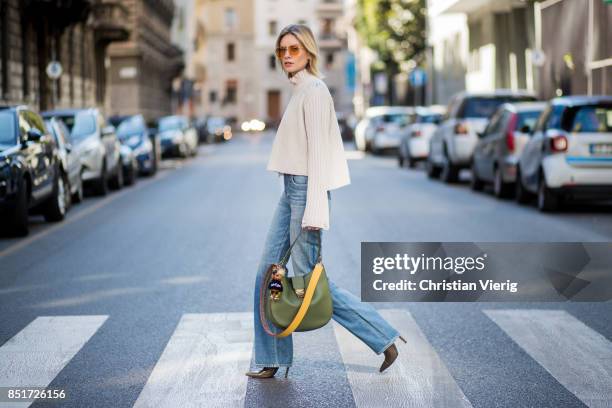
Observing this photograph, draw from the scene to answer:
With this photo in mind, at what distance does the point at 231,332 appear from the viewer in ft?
25.0

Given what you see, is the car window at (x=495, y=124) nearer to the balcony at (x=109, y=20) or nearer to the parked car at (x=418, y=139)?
the parked car at (x=418, y=139)

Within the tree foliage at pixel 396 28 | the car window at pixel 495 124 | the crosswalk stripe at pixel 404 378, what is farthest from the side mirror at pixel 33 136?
the tree foliage at pixel 396 28

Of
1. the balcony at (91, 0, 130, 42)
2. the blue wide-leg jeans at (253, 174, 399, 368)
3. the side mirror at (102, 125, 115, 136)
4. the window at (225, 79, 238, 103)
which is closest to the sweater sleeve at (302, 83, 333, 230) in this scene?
the blue wide-leg jeans at (253, 174, 399, 368)

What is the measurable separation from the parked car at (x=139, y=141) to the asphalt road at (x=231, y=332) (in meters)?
13.5

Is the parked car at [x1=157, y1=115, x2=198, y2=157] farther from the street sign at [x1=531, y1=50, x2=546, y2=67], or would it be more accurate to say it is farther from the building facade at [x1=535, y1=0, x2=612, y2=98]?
the street sign at [x1=531, y1=50, x2=546, y2=67]

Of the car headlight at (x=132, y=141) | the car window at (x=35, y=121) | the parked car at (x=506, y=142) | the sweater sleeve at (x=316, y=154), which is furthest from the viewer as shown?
the car headlight at (x=132, y=141)

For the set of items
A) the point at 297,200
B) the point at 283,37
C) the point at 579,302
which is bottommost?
the point at 579,302

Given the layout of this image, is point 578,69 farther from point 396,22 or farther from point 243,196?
point 396,22

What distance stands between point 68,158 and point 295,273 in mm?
13108

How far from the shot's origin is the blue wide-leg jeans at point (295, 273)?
235 inches

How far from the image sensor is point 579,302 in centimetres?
884

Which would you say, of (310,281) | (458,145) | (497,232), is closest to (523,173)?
(497,232)

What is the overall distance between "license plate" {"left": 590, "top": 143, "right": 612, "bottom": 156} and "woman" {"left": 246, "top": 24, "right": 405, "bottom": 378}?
10.7 meters

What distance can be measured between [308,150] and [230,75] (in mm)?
108606
